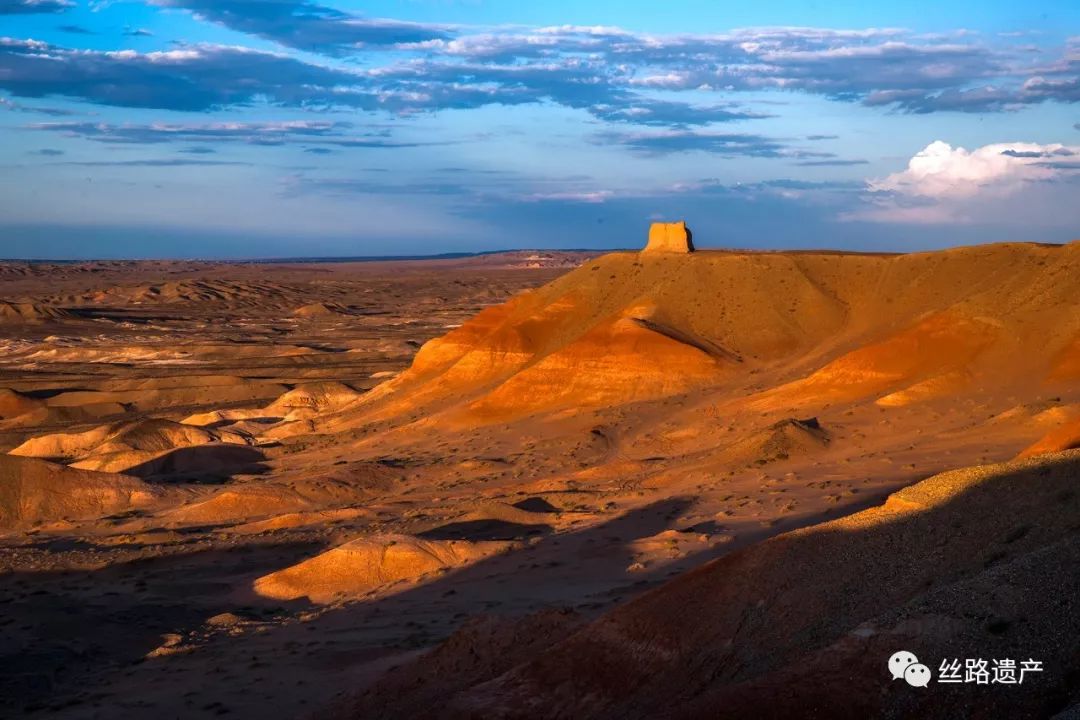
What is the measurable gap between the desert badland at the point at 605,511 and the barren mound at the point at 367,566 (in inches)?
3.0

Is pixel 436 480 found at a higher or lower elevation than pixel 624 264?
lower

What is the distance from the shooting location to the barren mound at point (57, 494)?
112ft

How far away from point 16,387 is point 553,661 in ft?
213

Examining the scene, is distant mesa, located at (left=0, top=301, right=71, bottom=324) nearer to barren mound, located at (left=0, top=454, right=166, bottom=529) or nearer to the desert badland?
the desert badland

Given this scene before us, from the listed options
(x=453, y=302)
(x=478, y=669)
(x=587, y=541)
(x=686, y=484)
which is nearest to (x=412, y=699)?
(x=478, y=669)

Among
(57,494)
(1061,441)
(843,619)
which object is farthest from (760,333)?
(843,619)

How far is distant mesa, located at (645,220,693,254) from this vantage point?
170ft

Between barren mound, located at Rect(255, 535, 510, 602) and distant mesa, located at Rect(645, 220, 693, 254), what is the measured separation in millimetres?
30309

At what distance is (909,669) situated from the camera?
26.9 feet

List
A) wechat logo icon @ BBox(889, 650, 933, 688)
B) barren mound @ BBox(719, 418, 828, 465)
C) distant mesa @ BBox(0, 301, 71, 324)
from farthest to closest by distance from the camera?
distant mesa @ BBox(0, 301, 71, 324), barren mound @ BBox(719, 418, 828, 465), wechat logo icon @ BBox(889, 650, 933, 688)

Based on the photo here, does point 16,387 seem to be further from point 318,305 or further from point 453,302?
point 453,302

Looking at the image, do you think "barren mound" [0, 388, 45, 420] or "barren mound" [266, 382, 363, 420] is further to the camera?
"barren mound" [0, 388, 45, 420]

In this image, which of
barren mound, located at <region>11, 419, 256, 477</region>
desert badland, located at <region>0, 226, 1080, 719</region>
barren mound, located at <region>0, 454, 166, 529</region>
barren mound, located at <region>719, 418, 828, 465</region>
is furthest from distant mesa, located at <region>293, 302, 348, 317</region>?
barren mound, located at <region>719, 418, 828, 465</region>

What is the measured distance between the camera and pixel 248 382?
68.2m
